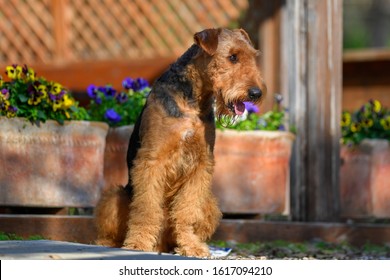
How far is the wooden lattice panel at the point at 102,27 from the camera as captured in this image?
9.22 meters

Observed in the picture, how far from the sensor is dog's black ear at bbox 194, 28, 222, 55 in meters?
4.51

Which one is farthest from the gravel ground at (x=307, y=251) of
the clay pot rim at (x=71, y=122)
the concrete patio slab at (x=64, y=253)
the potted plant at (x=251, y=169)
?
the concrete patio slab at (x=64, y=253)

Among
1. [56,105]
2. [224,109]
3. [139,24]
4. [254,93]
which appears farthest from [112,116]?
[139,24]

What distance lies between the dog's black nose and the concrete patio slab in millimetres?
996

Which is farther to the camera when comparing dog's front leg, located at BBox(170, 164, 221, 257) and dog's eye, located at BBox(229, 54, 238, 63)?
dog's front leg, located at BBox(170, 164, 221, 257)

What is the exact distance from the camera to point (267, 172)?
6148 mm

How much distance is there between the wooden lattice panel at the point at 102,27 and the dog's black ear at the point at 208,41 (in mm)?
4343

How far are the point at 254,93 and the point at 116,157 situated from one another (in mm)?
1876

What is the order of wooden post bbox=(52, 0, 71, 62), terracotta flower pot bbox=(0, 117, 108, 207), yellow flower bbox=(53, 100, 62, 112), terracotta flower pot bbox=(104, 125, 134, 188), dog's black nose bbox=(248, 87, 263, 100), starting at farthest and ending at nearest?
wooden post bbox=(52, 0, 71, 62) → terracotta flower pot bbox=(104, 125, 134, 188) → yellow flower bbox=(53, 100, 62, 112) → terracotta flower pot bbox=(0, 117, 108, 207) → dog's black nose bbox=(248, 87, 263, 100)

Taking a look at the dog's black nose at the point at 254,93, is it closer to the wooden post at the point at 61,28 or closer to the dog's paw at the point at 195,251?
the dog's paw at the point at 195,251

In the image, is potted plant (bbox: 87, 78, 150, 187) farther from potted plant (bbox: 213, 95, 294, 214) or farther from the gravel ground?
the gravel ground

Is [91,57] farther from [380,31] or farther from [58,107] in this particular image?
[380,31]

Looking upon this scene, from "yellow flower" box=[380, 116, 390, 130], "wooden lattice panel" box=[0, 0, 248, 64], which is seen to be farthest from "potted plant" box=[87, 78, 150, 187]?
"wooden lattice panel" box=[0, 0, 248, 64]

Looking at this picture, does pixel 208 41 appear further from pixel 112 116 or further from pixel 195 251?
pixel 112 116
